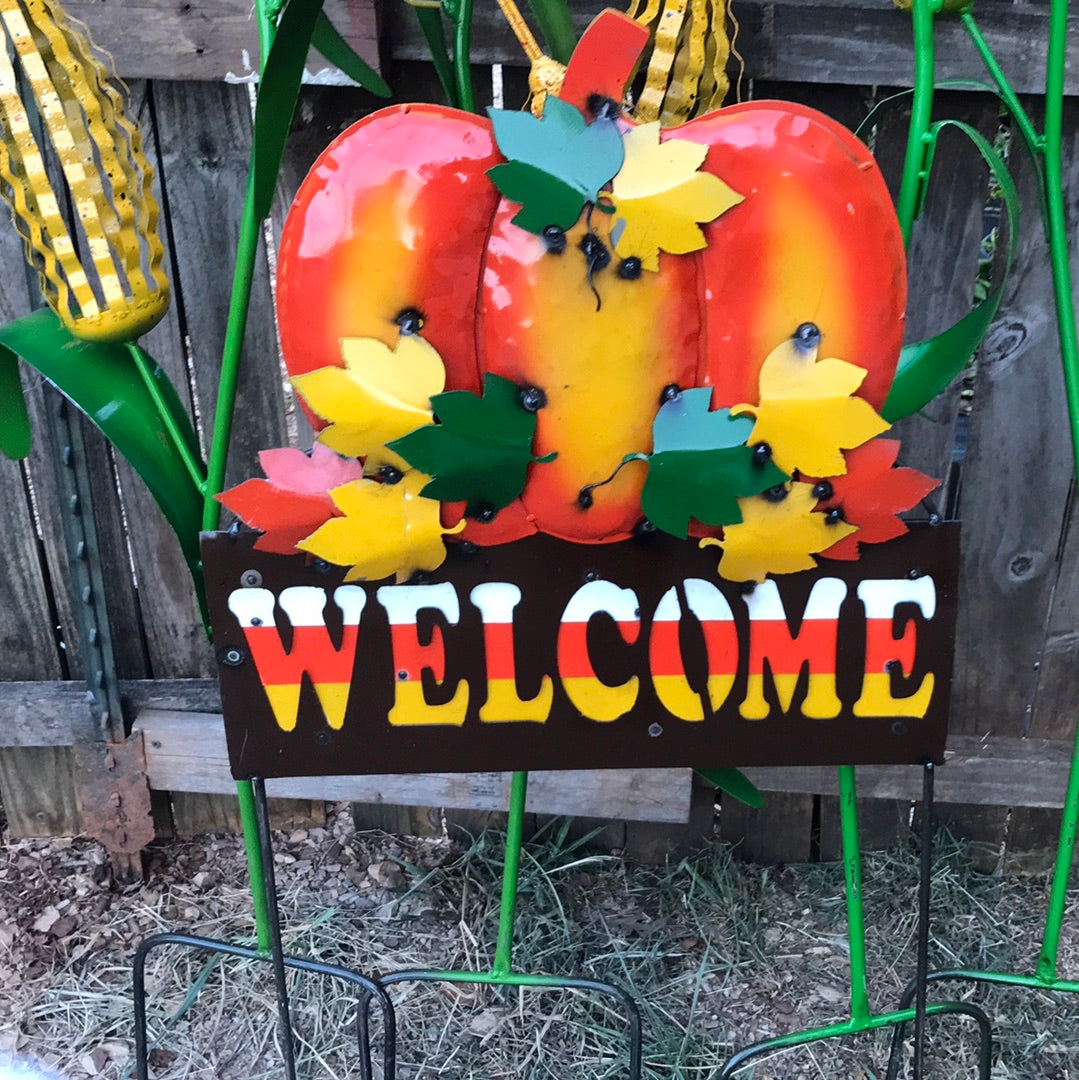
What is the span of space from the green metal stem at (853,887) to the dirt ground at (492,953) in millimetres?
374

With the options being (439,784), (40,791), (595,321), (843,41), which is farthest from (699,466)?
(40,791)

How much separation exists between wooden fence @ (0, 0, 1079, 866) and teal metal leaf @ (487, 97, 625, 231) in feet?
1.57

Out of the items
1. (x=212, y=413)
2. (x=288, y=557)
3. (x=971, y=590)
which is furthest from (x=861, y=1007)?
(x=212, y=413)

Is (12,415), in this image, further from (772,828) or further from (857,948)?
(772,828)

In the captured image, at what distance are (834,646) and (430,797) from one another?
0.83m

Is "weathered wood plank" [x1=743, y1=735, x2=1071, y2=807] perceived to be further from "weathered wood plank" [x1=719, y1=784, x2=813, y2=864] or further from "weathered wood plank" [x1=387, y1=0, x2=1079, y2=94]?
"weathered wood plank" [x1=387, y1=0, x2=1079, y2=94]

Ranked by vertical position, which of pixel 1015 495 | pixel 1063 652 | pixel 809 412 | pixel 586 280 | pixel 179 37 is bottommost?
pixel 1063 652

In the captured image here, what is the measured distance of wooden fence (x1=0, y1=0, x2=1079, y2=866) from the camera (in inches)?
43.5

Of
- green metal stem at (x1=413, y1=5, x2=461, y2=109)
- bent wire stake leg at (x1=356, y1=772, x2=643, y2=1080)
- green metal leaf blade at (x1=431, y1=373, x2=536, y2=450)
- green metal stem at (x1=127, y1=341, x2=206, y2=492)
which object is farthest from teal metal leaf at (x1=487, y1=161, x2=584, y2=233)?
bent wire stake leg at (x1=356, y1=772, x2=643, y2=1080)

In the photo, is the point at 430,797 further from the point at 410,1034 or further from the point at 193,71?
the point at 193,71

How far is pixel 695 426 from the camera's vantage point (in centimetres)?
77

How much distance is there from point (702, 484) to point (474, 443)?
183mm

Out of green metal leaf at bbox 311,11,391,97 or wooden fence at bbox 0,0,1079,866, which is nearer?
green metal leaf at bbox 311,11,391,97

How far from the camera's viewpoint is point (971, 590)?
Answer: 1.39 m
